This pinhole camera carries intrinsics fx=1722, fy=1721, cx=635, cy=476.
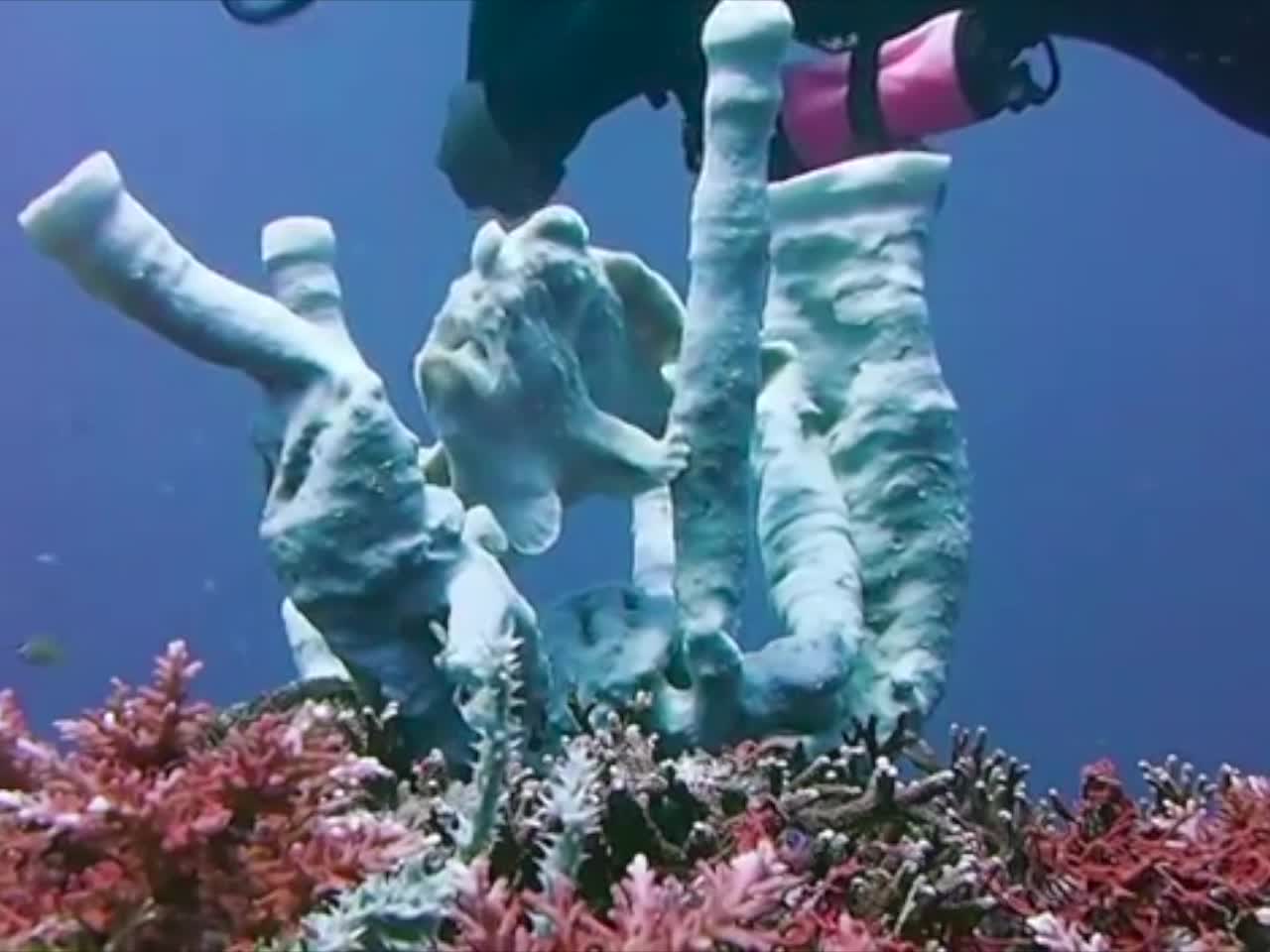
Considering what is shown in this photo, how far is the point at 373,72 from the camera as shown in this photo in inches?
2042

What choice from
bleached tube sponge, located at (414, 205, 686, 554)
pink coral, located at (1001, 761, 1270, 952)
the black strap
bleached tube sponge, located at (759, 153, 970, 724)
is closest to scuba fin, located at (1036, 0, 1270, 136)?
the black strap

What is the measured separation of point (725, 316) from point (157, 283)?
1.26 meters

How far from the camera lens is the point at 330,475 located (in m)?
3.42

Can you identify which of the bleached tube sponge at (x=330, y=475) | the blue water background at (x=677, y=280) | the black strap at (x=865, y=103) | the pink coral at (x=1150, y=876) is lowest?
the pink coral at (x=1150, y=876)

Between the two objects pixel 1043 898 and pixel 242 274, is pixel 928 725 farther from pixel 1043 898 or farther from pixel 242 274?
pixel 242 274

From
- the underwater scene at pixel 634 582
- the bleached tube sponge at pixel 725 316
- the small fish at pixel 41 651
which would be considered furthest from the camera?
the small fish at pixel 41 651

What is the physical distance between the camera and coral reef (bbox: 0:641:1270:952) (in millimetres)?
1950

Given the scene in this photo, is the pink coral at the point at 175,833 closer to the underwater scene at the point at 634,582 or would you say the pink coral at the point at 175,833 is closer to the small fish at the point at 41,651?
the underwater scene at the point at 634,582

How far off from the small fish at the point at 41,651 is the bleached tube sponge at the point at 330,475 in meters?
3.58

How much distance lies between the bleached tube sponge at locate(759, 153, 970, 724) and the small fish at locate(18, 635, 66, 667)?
359cm

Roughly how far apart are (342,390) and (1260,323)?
50467 millimetres

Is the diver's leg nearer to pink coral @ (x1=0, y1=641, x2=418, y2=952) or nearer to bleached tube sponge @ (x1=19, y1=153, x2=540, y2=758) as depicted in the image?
bleached tube sponge @ (x1=19, y1=153, x2=540, y2=758)

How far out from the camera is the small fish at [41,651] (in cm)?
678

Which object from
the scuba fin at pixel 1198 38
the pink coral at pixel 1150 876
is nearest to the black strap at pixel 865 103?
the scuba fin at pixel 1198 38
